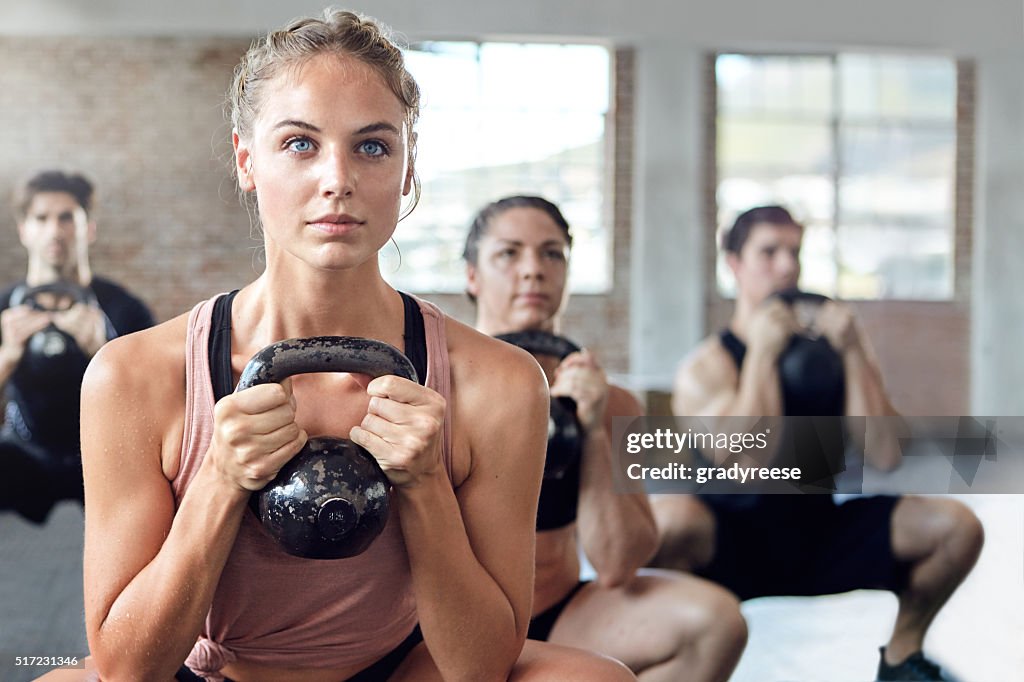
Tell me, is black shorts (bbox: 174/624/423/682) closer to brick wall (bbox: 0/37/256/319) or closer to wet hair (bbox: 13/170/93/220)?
wet hair (bbox: 13/170/93/220)

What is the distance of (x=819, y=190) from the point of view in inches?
200

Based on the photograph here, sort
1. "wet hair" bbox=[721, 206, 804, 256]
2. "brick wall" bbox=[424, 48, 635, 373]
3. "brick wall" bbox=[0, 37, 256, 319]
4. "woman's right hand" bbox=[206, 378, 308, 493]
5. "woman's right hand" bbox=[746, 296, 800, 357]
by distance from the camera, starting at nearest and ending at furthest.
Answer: "woman's right hand" bbox=[206, 378, 308, 493] → "woman's right hand" bbox=[746, 296, 800, 357] → "wet hair" bbox=[721, 206, 804, 256] → "brick wall" bbox=[424, 48, 635, 373] → "brick wall" bbox=[0, 37, 256, 319]

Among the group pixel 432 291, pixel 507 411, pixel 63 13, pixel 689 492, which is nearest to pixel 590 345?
pixel 432 291

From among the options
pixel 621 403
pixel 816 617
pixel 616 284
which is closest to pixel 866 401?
pixel 816 617

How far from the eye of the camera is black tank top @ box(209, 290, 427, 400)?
3.46 ft

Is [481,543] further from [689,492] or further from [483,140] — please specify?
[483,140]

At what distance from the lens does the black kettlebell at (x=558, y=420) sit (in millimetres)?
1608

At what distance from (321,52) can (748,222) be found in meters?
2.05

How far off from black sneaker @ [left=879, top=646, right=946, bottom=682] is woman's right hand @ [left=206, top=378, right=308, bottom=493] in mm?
1613

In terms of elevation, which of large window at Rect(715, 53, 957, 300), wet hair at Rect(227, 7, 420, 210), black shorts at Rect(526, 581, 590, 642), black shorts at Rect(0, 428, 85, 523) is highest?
large window at Rect(715, 53, 957, 300)

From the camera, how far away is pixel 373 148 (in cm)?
106

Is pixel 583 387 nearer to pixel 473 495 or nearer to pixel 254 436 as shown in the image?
pixel 473 495

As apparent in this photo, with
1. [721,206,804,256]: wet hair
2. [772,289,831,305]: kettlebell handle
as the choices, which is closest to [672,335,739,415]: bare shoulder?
[772,289,831,305]: kettlebell handle

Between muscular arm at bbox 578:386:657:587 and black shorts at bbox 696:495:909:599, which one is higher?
muscular arm at bbox 578:386:657:587
